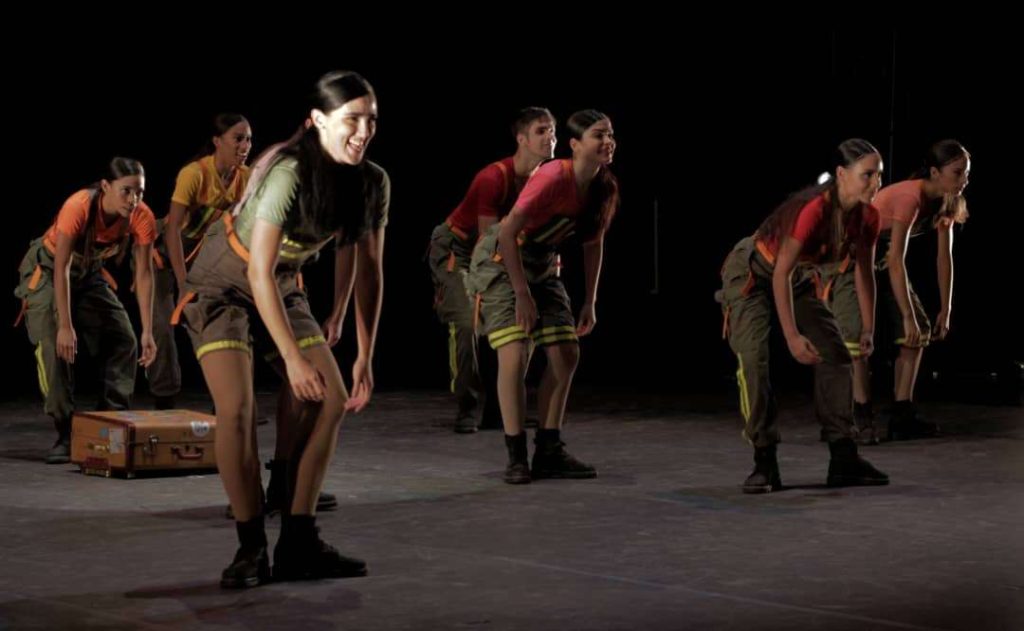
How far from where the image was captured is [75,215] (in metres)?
6.46

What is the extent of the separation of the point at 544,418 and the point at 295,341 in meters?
2.34

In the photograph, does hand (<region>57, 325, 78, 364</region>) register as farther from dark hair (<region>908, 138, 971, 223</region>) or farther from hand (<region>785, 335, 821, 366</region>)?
dark hair (<region>908, 138, 971, 223</region>)

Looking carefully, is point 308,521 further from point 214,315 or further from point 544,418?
point 544,418

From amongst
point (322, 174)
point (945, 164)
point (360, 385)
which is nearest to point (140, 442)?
point (360, 385)

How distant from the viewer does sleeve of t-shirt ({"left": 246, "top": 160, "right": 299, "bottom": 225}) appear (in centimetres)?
394

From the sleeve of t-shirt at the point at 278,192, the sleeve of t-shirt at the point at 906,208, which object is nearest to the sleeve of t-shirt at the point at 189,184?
the sleeve of t-shirt at the point at 906,208

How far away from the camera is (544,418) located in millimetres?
6203

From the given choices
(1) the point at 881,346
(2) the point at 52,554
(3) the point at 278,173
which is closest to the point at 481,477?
(2) the point at 52,554

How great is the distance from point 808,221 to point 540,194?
936 millimetres

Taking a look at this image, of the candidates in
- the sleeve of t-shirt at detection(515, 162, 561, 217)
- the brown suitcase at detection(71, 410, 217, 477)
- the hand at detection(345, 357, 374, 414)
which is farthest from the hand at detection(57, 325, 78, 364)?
the hand at detection(345, 357, 374, 414)

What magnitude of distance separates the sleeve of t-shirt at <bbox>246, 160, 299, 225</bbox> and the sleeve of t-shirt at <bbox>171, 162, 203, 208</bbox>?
10.2ft

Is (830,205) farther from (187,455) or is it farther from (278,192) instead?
(187,455)

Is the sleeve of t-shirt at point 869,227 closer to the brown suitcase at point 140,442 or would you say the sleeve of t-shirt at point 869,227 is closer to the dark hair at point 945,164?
the dark hair at point 945,164

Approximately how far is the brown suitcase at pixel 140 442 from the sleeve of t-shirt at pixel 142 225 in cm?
75
